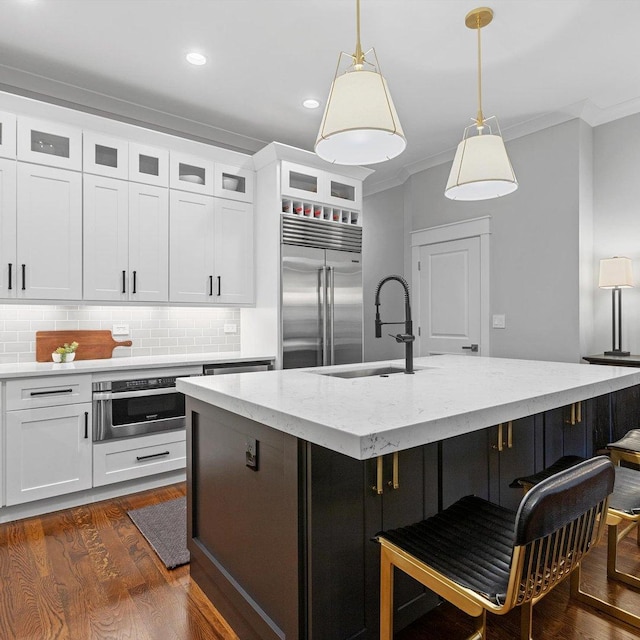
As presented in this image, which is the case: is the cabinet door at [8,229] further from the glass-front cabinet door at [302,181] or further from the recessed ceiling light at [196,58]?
the glass-front cabinet door at [302,181]

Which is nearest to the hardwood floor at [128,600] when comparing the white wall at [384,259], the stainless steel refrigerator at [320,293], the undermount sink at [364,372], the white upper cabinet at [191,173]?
the undermount sink at [364,372]

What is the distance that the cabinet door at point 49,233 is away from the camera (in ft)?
10.1

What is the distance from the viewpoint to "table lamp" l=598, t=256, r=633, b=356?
138 inches

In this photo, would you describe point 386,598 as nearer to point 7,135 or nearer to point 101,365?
point 101,365

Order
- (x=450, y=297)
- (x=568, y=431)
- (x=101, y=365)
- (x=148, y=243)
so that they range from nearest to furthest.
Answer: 1. (x=568, y=431)
2. (x=101, y=365)
3. (x=148, y=243)
4. (x=450, y=297)

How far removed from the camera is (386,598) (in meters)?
1.30

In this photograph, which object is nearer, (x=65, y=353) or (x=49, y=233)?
(x=49, y=233)

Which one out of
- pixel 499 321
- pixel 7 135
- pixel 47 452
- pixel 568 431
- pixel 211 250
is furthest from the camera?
pixel 499 321

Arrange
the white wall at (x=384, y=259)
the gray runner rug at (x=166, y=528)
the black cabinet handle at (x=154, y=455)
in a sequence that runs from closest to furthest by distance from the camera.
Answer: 1. the gray runner rug at (x=166, y=528)
2. the black cabinet handle at (x=154, y=455)
3. the white wall at (x=384, y=259)

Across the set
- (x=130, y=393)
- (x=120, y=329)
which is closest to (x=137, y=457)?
(x=130, y=393)

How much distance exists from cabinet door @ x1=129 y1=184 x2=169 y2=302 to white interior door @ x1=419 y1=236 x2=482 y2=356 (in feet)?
9.20

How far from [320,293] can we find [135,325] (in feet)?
5.35

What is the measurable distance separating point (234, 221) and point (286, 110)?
1.04 m

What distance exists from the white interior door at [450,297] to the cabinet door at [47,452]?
11.3 ft
